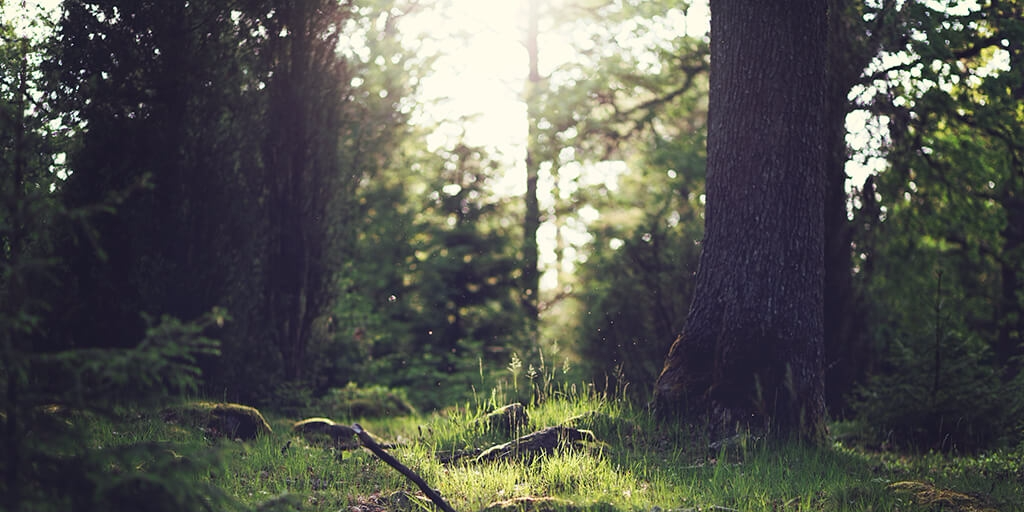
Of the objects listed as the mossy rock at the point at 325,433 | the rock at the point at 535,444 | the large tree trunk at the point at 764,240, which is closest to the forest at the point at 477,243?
the large tree trunk at the point at 764,240

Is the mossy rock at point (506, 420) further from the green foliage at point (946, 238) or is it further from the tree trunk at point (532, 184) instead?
the tree trunk at point (532, 184)

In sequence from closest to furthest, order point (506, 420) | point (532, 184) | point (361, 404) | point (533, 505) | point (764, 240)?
point (533, 505) → point (764, 240) → point (506, 420) → point (361, 404) → point (532, 184)

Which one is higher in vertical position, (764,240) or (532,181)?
(532,181)

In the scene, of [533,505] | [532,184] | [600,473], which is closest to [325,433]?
[600,473]

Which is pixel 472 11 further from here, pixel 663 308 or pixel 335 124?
pixel 663 308

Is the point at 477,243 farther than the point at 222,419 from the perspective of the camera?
Yes

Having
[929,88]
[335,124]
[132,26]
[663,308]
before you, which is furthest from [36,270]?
[929,88]

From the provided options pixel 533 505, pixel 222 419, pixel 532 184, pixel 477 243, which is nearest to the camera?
pixel 533 505

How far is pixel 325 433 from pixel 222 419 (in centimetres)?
100

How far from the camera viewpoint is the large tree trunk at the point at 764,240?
731 cm

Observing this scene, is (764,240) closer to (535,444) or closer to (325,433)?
(535,444)

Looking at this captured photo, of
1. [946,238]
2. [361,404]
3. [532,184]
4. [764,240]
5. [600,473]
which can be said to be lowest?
[361,404]

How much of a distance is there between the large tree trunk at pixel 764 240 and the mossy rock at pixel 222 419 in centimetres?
390

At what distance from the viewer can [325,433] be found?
819 centimetres
